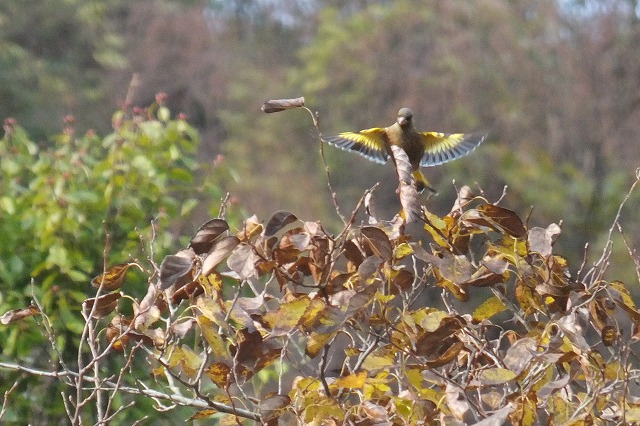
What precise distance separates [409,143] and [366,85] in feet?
48.9

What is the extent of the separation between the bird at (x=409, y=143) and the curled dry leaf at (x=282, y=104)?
180 cm

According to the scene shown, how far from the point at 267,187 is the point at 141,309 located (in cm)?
1848

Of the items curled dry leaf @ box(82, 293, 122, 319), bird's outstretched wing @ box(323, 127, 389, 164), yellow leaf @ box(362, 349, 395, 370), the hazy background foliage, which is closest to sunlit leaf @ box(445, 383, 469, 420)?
yellow leaf @ box(362, 349, 395, 370)

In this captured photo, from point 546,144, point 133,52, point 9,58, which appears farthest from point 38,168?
point 133,52

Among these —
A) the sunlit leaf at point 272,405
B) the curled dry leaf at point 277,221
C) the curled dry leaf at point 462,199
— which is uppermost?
the curled dry leaf at point 277,221

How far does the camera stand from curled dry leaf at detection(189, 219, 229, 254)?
1.82m

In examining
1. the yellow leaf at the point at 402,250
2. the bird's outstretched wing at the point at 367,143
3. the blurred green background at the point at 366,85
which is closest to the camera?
the yellow leaf at the point at 402,250

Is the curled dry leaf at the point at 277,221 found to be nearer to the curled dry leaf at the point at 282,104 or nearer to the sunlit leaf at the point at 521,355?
the curled dry leaf at the point at 282,104

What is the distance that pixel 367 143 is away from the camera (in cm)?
378

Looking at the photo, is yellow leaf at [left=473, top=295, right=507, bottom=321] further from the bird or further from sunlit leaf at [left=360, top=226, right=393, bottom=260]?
the bird

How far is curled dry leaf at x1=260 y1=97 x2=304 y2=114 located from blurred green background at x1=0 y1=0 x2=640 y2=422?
7885mm

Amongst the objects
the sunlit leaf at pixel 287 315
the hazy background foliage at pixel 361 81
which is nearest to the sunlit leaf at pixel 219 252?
the sunlit leaf at pixel 287 315

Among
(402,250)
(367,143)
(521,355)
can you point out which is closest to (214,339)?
A: (402,250)

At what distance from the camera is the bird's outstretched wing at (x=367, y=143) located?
3703 mm
